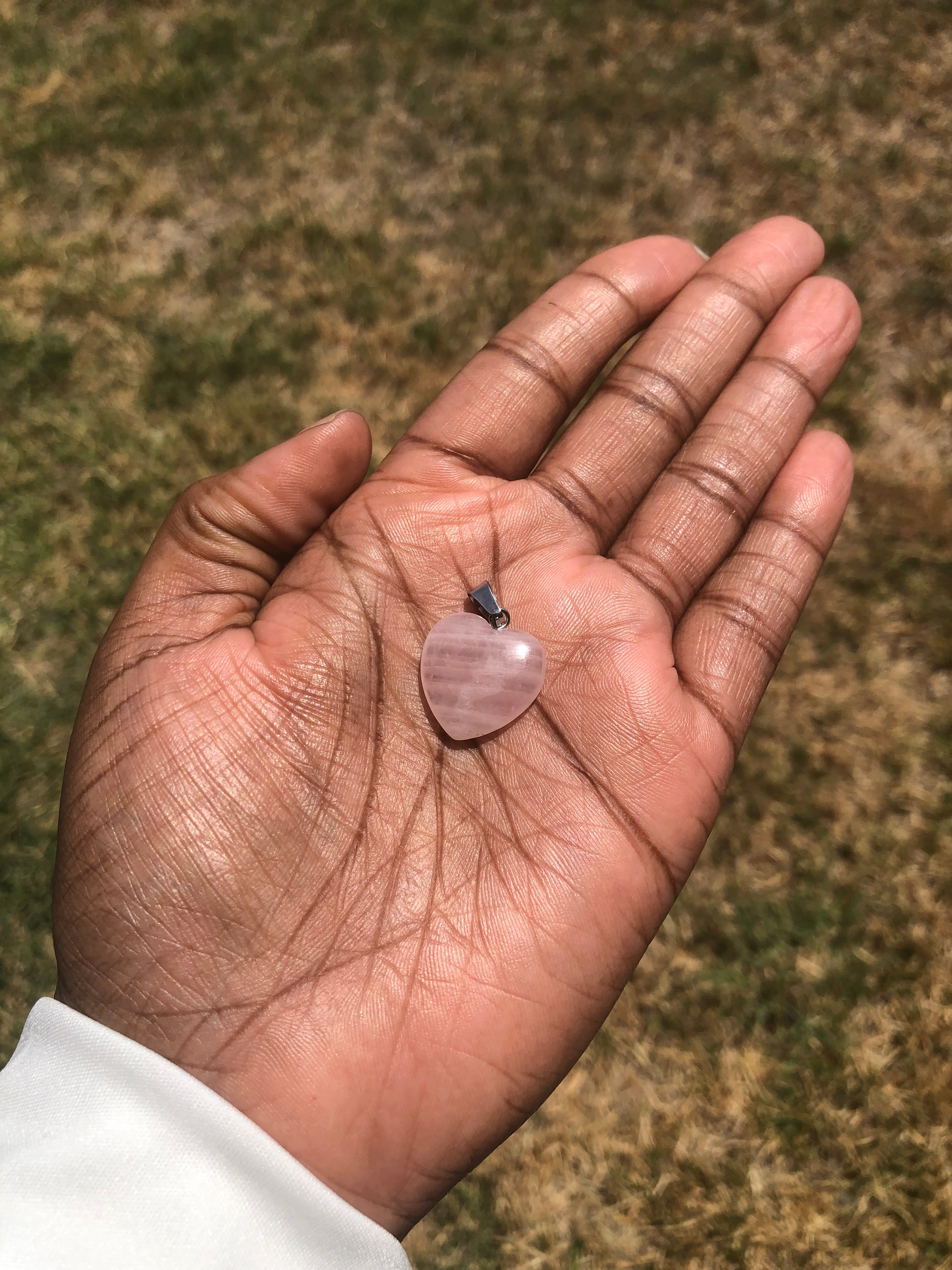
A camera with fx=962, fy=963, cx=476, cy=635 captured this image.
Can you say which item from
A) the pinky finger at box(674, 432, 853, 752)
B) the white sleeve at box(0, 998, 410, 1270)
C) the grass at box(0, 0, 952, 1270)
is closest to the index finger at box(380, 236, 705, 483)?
the pinky finger at box(674, 432, 853, 752)

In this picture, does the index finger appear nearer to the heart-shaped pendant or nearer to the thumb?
the thumb

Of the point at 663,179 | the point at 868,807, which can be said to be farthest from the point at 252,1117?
the point at 663,179

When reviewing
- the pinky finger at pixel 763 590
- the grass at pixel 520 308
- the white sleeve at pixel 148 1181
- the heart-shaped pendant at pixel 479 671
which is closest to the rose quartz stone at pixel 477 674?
the heart-shaped pendant at pixel 479 671

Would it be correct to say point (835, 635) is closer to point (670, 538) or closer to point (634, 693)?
point (670, 538)

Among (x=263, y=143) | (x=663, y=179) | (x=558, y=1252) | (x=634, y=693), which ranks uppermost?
(x=263, y=143)

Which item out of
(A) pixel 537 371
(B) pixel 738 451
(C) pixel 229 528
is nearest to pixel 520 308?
(A) pixel 537 371

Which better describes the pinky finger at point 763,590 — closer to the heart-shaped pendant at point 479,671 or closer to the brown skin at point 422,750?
the brown skin at point 422,750

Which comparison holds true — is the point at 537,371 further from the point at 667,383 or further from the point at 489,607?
the point at 489,607
